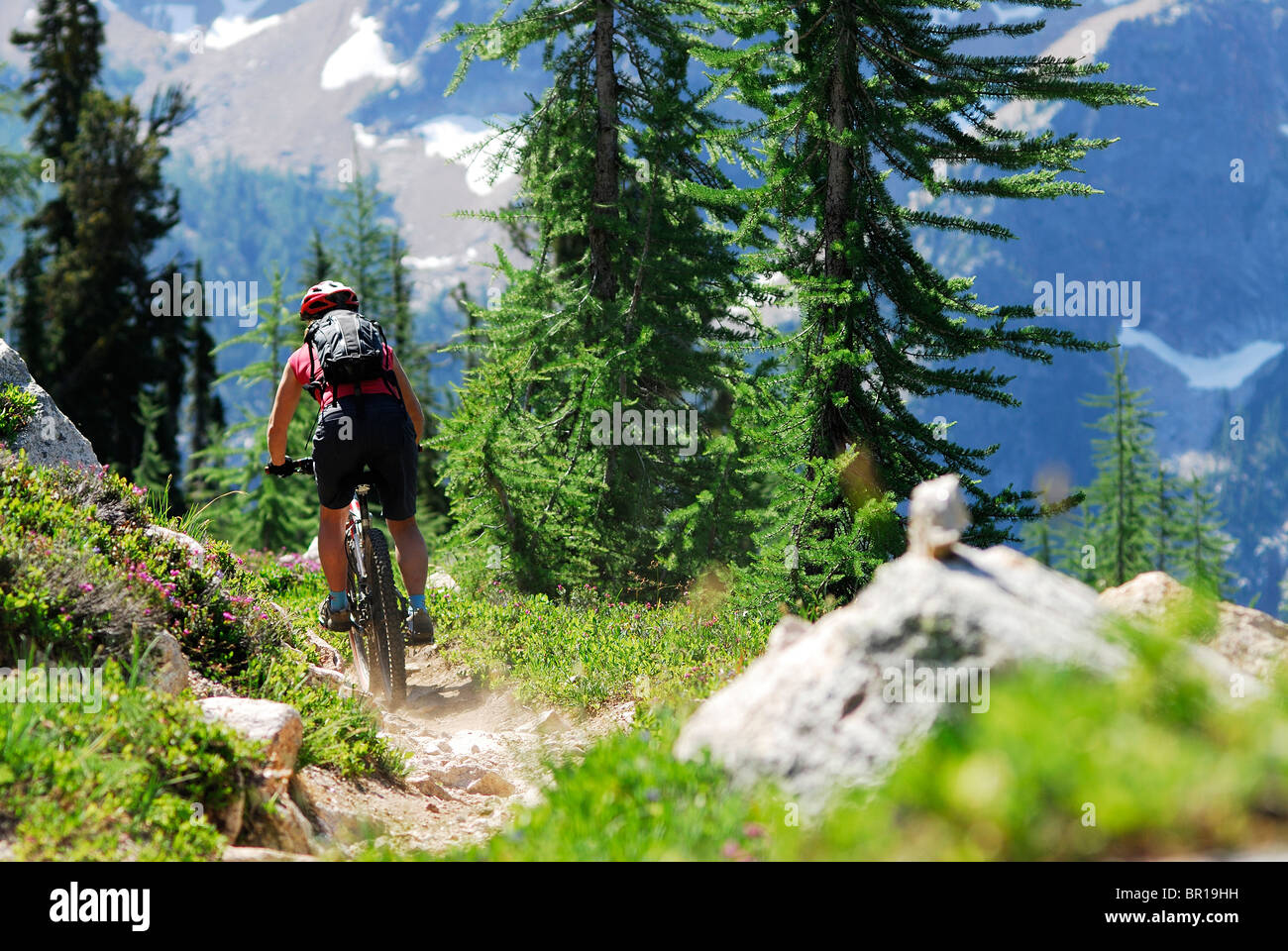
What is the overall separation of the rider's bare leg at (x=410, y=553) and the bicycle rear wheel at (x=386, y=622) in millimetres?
121

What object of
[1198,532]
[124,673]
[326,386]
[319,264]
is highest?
[319,264]

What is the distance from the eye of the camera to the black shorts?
7203 millimetres

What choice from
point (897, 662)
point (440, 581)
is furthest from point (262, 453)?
point (897, 662)

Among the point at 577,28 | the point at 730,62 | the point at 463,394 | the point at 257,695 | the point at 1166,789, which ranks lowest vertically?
the point at 257,695

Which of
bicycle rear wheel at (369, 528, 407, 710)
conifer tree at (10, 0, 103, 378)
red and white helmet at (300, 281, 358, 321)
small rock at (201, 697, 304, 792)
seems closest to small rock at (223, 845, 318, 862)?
small rock at (201, 697, 304, 792)

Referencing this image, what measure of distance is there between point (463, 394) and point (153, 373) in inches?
1197

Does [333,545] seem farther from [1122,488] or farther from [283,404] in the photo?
[1122,488]

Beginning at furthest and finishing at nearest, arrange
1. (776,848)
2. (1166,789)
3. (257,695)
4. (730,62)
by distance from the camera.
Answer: (730,62)
(257,695)
(776,848)
(1166,789)

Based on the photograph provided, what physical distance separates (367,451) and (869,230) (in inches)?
214

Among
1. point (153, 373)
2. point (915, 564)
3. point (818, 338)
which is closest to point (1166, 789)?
point (915, 564)

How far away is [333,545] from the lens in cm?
777

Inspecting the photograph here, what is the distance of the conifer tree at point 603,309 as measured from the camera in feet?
38.8

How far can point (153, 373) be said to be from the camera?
36.6 m
